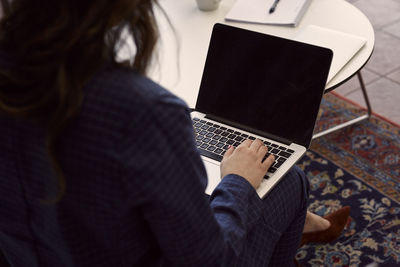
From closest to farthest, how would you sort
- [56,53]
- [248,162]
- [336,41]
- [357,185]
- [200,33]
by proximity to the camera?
[56,53] < [248,162] < [336,41] < [200,33] < [357,185]

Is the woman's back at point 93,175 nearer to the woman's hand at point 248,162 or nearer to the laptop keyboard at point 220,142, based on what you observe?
the woman's hand at point 248,162

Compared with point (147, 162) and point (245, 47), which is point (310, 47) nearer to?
point (245, 47)

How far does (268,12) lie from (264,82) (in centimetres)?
51

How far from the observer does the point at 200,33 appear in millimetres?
1649

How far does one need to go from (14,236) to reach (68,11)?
0.47 metres

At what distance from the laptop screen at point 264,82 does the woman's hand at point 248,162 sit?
0.35ft

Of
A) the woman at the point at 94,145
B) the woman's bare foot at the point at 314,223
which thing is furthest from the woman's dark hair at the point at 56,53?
the woman's bare foot at the point at 314,223

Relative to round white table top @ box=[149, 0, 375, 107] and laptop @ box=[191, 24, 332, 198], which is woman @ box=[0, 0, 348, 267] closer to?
laptop @ box=[191, 24, 332, 198]

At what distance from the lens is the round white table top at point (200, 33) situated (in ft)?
4.72

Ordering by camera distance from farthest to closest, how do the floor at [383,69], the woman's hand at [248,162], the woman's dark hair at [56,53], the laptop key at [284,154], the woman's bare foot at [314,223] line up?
the floor at [383,69] < the woman's bare foot at [314,223] < the laptop key at [284,154] < the woman's hand at [248,162] < the woman's dark hair at [56,53]

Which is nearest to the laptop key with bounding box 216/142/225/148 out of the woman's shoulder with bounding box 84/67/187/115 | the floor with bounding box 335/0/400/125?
the woman's shoulder with bounding box 84/67/187/115

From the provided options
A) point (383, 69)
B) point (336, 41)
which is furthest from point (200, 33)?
point (383, 69)

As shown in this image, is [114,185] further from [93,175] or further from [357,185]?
[357,185]

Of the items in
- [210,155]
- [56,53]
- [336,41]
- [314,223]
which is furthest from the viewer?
[314,223]
